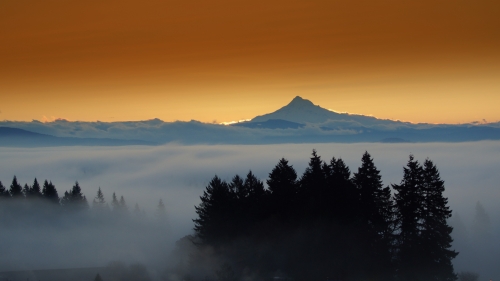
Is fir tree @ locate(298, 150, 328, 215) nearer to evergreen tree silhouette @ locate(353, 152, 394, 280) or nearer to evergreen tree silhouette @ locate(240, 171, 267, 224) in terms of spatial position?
evergreen tree silhouette @ locate(353, 152, 394, 280)

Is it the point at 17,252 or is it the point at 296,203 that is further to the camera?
the point at 17,252

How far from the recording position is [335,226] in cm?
3728

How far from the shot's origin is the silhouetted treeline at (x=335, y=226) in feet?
113

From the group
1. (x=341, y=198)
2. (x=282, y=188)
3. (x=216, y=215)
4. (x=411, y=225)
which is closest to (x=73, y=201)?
(x=216, y=215)

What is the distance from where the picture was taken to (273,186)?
1598 inches

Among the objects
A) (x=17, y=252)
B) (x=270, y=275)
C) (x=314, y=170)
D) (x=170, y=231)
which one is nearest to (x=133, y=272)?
(x=270, y=275)

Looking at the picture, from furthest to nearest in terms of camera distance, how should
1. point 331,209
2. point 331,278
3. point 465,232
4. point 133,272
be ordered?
point 465,232, point 133,272, point 331,209, point 331,278

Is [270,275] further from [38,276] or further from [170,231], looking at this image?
[170,231]

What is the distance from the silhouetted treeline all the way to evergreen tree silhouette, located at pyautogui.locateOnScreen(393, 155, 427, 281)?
0.06 meters

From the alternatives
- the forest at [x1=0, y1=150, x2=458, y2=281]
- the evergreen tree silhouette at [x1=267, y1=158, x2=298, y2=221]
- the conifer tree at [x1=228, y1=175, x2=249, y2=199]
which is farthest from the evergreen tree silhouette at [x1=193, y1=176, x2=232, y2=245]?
the evergreen tree silhouette at [x1=267, y1=158, x2=298, y2=221]

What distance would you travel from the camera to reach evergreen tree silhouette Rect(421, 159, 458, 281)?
3391 cm

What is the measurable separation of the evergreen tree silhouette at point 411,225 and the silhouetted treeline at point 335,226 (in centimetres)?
6

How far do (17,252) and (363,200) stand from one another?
144 ft

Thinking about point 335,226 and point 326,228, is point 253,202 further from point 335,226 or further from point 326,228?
point 335,226
